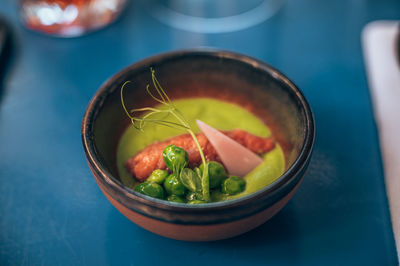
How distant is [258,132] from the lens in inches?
48.8

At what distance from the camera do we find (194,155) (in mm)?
1100

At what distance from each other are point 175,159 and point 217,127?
0.28 meters

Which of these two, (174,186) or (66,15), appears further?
(66,15)

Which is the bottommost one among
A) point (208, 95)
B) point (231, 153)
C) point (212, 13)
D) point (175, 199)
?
point (175, 199)

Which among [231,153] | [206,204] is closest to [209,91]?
[231,153]

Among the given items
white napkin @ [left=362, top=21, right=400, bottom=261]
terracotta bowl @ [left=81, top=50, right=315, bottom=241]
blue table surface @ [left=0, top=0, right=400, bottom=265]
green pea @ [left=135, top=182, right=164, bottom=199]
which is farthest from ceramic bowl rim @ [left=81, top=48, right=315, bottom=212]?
white napkin @ [left=362, top=21, right=400, bottom=261]

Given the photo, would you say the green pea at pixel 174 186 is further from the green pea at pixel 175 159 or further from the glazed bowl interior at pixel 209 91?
the glazed bowl interior at pixel 209 91

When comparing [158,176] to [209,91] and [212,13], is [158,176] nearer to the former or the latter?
[209,91]

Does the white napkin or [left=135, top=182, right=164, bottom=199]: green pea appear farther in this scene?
the white napkin

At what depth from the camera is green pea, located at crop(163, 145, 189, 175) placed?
1.00 meters

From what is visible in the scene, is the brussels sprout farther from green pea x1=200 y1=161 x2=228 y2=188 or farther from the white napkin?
the white napkin

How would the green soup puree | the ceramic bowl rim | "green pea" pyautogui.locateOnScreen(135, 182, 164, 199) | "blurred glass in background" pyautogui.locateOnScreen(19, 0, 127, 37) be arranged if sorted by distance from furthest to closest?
"blurred glass in background" pyautogui.locateOnScreen(19, 0, 127, 37)
the green soup puree
"green pea" pyautogui.locateOnScreen(135, 182, 164, 199)
the ceramic bowl rim

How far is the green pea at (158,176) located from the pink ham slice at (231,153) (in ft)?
0.52

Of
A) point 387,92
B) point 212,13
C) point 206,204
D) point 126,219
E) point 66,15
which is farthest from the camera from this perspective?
point 212,13
